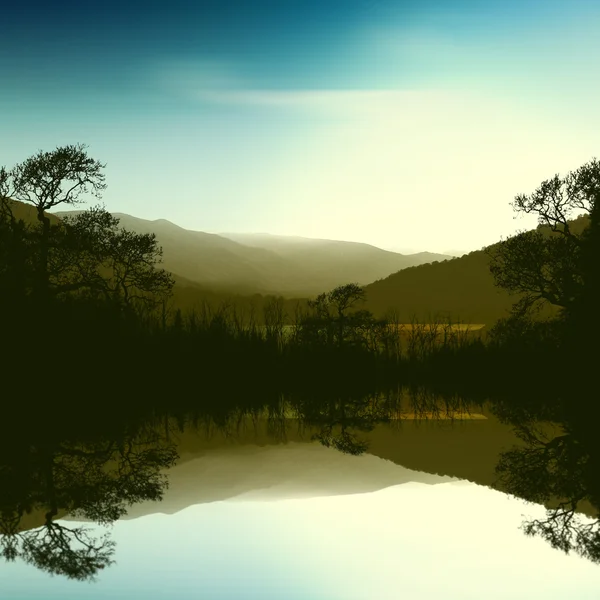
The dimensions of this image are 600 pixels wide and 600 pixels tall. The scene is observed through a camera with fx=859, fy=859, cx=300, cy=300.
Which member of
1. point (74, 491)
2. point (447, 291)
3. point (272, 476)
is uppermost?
point (447, 291)

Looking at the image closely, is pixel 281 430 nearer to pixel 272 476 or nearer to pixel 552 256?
pixel 272 476

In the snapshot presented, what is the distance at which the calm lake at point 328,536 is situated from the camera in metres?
6.12

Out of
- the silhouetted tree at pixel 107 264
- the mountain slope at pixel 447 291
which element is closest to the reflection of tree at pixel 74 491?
the silhouetted tree at pixel 107 264

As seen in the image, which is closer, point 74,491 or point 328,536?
point 328,536

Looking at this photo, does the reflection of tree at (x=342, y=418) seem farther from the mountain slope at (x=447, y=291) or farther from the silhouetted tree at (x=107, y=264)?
the mountain slope at (x=447, y=291)

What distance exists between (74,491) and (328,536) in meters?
3.40

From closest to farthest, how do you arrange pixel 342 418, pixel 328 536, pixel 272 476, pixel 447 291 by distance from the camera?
pixel 328 536
pixel 272 476
pixel 342 418
pixel 447 291

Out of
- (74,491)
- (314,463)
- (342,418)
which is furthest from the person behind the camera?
(342,418)

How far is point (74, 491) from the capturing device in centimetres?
962

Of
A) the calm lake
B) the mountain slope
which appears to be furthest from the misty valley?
the mountain slope

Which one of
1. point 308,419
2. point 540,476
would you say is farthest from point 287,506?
point 308,419

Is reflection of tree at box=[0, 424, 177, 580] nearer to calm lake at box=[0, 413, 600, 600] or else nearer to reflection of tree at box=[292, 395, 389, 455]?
calm lake at box=[0, 413, 600, 600]

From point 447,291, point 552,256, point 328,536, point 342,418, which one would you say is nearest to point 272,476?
point 328,536

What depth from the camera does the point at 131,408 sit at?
20.8 meters
